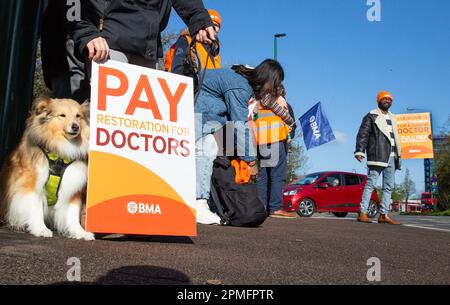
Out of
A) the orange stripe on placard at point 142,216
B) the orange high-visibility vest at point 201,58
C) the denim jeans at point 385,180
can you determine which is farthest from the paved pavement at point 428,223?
the orange stripe on placard at point 142,216

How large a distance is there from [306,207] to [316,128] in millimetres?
3917

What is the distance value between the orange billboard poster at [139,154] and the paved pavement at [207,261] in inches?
6.8

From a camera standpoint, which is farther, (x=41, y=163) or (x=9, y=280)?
(x=41, y=163)

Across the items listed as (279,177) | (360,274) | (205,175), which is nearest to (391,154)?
(279,177)

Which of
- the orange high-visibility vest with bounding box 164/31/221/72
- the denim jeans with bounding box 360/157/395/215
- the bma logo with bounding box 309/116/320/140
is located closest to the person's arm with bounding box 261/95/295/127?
the orange high-visibility vest with bounding box 164/31/221/72

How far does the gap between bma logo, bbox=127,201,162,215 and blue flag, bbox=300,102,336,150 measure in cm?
1482

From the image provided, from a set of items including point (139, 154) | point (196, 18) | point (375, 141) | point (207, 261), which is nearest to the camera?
point (207, 261)

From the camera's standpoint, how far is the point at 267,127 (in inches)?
271

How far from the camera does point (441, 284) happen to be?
2523mm

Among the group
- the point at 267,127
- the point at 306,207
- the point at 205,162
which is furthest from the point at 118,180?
the point at 306,207

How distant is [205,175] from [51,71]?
215 centimetres

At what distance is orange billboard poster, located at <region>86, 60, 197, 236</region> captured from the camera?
307 centimetres

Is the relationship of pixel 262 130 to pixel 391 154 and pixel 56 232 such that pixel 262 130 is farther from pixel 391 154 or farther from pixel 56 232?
pixel 56 232

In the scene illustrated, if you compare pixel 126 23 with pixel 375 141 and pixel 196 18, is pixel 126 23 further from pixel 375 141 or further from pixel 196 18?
pixel 375 141
